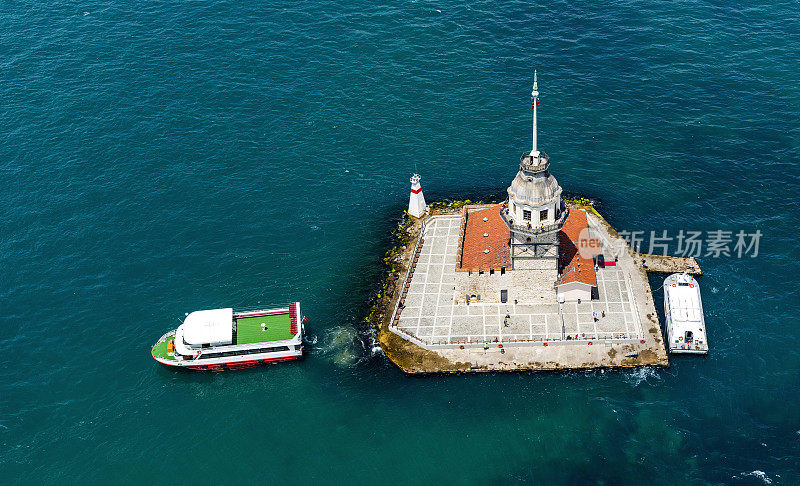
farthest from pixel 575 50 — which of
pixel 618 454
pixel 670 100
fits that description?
pixel 618 454

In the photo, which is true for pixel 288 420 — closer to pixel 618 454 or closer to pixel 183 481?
pixel 183 481

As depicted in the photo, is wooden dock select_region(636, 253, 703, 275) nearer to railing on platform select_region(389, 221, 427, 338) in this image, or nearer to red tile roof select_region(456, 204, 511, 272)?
red tile roof select_region(456, 204, 511, 272)

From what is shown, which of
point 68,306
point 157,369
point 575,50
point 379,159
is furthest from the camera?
point 575,50

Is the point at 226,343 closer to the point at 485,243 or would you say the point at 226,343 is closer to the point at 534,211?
the point at 485,243

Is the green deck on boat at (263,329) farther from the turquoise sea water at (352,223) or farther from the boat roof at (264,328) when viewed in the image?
the turquoise sea water at (352,223)

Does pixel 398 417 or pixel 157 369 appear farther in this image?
pixel 157 369

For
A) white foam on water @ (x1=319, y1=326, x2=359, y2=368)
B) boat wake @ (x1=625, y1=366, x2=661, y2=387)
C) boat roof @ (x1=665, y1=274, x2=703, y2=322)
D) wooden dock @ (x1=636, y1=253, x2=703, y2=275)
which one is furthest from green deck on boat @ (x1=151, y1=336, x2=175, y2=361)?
wooden dock @ (x1=636, y1=253, x2=703, y2=275)

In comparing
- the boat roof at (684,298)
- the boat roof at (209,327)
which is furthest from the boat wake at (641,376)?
the boat roof at (209,327)
